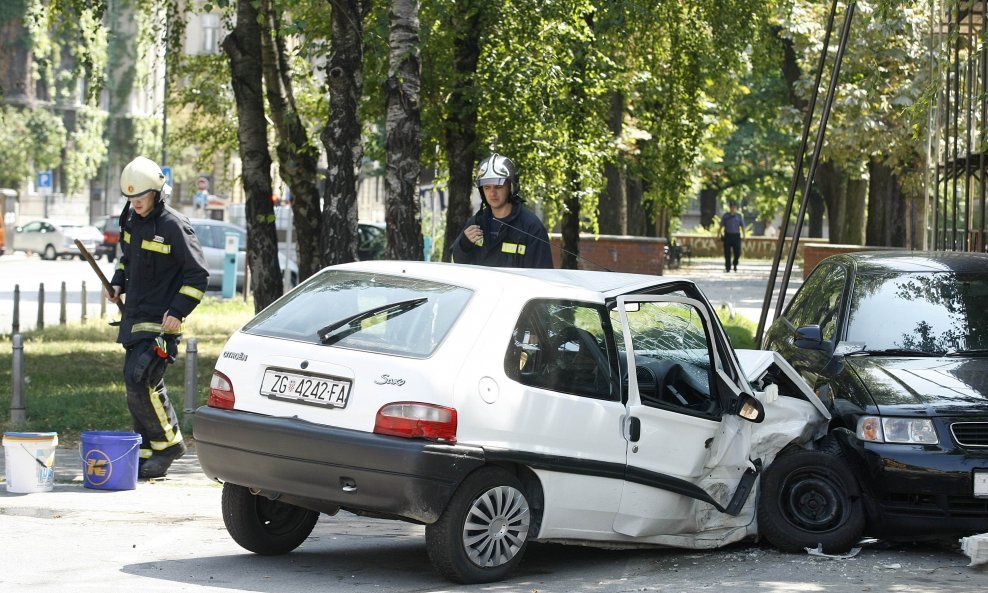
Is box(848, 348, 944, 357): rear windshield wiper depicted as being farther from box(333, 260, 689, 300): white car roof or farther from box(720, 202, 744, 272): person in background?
box(720, 202, 744, 272): person in background

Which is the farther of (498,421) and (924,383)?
Result: (924,383)

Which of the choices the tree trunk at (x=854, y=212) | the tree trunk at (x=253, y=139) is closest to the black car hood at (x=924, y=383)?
the tree trunk at (x=253, y=139)

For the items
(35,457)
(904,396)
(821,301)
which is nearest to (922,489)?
(904,396)

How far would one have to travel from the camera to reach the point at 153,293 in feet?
31.0

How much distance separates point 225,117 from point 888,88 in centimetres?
1308

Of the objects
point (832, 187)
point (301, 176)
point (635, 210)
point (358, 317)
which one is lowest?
point (358, 317)

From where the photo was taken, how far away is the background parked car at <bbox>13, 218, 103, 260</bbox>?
53.9 metres

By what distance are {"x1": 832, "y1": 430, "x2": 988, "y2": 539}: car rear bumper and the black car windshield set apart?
1.23 meters

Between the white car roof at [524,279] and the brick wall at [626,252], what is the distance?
20680 mm

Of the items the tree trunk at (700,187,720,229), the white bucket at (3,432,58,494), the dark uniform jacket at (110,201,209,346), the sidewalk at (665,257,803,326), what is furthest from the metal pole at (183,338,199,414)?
the tree trunk at (700,187,720,229)

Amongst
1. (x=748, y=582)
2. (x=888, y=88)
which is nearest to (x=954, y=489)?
(x=748, y=582)

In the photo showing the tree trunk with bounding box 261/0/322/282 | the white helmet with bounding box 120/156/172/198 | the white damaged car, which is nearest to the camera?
the white damaged car

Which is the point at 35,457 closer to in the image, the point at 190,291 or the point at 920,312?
the point at 190,291

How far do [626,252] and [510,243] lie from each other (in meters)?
18.9
